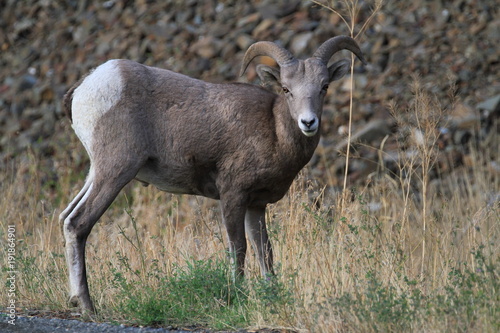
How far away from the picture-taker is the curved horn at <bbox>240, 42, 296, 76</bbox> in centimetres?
688

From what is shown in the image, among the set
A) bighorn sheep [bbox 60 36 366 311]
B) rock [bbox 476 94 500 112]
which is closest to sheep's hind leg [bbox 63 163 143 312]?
bighorn sheep [bbox 60 36 366 311]

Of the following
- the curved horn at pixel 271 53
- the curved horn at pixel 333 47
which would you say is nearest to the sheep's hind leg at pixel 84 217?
the curved horn at pixel 271 53

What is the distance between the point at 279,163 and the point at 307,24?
32.9 feet

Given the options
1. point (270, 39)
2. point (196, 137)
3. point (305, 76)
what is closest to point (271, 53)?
point (305, 76)

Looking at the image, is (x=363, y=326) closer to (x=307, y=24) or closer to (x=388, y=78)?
(x=388, y=78)

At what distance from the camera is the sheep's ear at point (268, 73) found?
701cm

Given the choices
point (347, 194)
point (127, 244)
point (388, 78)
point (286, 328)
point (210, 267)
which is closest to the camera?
point (286, 328)

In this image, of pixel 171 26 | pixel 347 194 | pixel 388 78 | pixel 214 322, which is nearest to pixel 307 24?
pixel 388 78

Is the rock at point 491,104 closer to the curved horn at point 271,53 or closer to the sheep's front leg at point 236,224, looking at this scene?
the curved horn at point 271,53

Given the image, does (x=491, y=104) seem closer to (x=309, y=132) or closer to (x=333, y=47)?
(x=333, y=47)

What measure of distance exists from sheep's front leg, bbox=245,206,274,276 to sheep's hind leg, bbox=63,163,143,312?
1.20 metres

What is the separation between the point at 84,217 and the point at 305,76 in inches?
88.1

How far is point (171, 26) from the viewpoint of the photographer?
17.6 metres

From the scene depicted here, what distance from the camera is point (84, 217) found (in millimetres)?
6500
